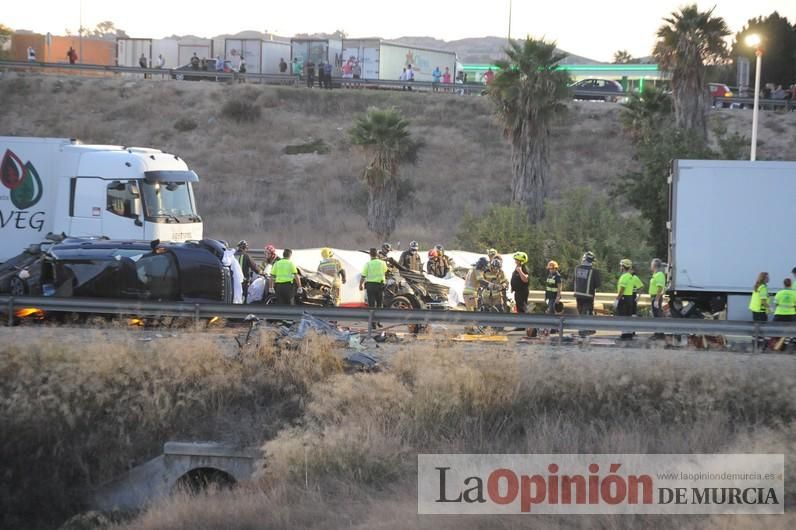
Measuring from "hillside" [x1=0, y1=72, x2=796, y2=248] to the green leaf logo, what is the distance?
19681 mm

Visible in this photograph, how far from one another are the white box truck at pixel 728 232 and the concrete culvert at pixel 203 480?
9504mm

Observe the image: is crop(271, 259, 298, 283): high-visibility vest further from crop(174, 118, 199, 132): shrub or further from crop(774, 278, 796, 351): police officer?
crop(174, 118, 199, 132): shrub

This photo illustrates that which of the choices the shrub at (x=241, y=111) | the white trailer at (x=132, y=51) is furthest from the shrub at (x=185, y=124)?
the white trailer at (x=132, y=51)

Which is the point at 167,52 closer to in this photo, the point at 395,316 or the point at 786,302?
the point at 395,316

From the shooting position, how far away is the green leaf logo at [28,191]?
22.7m

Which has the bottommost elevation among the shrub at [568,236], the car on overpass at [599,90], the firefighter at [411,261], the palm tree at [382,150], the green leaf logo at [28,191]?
the firefighter at [411,261]

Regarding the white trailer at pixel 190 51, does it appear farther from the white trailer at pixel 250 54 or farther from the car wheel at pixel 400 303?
the car wheel at pixel 400 303

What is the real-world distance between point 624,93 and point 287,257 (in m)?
40.8

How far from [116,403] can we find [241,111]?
4038 cm

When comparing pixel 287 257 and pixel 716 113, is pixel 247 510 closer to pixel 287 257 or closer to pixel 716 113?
pixel 287 257

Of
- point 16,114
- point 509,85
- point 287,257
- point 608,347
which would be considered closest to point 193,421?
point 287,257

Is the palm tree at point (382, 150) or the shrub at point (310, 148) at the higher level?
the shrub at point (310, 148)

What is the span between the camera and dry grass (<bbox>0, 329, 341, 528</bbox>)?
14227 millimetres

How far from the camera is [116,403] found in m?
14.8
